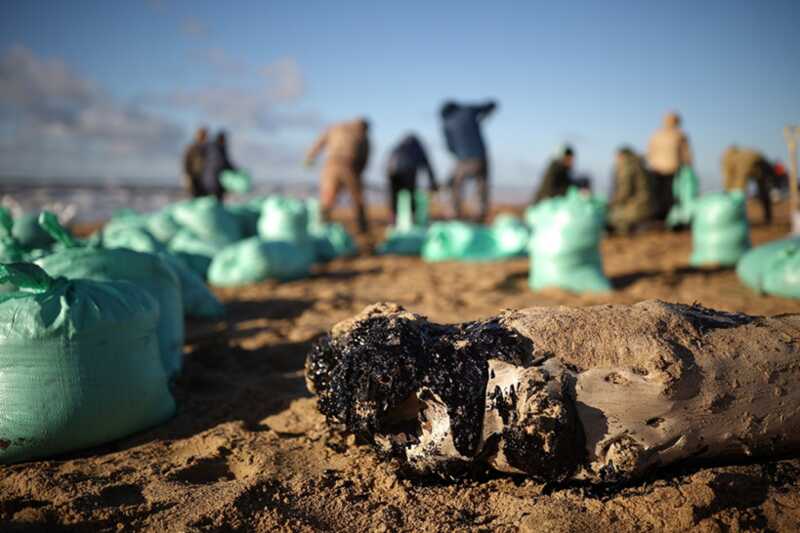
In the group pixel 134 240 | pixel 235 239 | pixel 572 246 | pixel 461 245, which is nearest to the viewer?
pixel 134 240

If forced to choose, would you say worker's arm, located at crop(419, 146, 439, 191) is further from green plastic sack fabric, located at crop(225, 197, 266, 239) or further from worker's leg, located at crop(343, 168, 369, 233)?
green plastic sack fabric, located at crop(225, 197, 266, 239)

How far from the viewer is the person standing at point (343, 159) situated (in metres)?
7.77

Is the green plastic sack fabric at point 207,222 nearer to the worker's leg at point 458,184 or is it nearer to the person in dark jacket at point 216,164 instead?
the person in dark jacket at point 216,164

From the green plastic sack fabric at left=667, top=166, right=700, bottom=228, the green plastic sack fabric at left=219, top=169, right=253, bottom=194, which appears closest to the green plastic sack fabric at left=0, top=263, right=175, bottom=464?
A: the green plastic sack fabric at left=219, top=169, right=253, bottom=194

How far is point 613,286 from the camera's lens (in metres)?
4.11

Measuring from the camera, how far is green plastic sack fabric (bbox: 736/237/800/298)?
340cm

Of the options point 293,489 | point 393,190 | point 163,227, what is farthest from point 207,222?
point 293,489

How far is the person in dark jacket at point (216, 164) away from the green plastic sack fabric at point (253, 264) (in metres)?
3.29

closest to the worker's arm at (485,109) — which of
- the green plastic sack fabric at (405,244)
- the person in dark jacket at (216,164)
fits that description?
the green plastic sack fabric at (405,244)

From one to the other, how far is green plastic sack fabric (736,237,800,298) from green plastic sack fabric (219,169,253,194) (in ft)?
18.1

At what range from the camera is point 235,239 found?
17.3 feet

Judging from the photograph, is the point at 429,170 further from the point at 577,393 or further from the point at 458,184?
the point at 577,393

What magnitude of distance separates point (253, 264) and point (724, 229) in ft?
13.2

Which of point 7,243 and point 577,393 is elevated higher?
point 7,243
